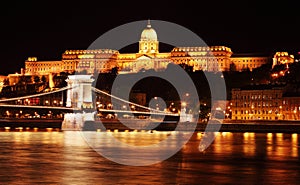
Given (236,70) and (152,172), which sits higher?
(236,70)

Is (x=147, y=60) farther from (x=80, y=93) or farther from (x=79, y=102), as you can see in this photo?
(x=79, y=102)

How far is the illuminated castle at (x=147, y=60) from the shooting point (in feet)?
344

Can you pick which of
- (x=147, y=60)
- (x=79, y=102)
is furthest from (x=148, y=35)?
(x=79, y=102)

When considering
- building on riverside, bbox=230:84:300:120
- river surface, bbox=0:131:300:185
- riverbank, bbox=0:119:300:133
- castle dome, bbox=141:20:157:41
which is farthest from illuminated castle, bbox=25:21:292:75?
river surface, bbox=0:131:300:185

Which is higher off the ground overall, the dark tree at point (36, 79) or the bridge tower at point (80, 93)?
the dark tree at point (36, 79)

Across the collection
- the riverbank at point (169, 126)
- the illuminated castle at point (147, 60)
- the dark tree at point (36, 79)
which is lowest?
the riverbank at point (169, 126)

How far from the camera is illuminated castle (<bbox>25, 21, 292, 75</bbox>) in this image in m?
→ 105

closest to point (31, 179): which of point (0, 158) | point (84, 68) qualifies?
point (0, 158)

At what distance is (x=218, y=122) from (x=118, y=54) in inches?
2409

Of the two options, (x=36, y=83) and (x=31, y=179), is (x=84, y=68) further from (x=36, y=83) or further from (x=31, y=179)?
(x=31, y=179)

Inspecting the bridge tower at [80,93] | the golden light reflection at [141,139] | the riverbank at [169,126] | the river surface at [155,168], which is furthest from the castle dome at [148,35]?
the river surface at [155,168]

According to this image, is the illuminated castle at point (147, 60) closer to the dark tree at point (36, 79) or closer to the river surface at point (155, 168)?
the dark tree at point (36, 79)

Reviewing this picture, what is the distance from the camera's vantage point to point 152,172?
16062 mm

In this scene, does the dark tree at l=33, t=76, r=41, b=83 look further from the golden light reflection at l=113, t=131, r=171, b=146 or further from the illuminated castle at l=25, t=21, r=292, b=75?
the golden light reflection at l=113, t=131, r=171, b=146
